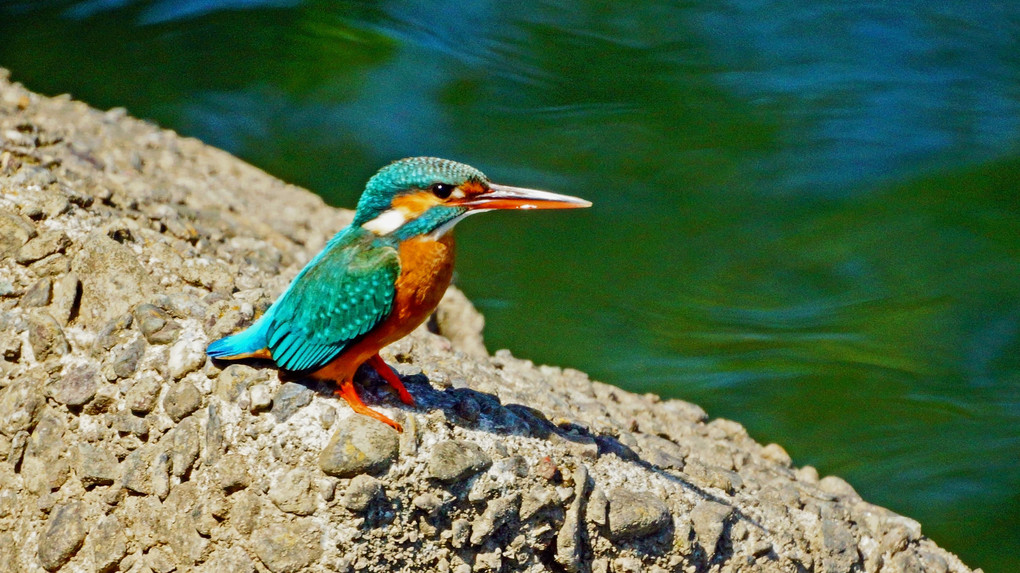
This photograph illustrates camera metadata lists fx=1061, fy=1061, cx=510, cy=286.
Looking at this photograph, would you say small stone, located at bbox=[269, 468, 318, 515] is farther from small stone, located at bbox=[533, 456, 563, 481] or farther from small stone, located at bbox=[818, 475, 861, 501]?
small stone, located at bbox=[818, 475, 861, 501]

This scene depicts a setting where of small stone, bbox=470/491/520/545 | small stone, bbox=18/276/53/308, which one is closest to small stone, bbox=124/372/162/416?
small stone, bbox=18/276/53/308

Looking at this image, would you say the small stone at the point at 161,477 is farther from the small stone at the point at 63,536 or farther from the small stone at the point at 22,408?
Answer: the small stone at the point at 22,408

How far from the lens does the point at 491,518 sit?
9.63 ft

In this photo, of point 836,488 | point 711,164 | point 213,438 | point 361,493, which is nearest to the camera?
point 361,493

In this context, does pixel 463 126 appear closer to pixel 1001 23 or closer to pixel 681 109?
pixel 681 109

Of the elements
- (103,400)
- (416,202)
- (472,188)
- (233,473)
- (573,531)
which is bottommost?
(103,400)

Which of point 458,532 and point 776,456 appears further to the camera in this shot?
point 776,456

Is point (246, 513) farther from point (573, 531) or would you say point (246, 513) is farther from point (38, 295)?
point (38, 295)

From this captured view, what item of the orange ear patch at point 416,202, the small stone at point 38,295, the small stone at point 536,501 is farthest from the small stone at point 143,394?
the small stone at point 536,501

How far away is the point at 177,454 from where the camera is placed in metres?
2.90

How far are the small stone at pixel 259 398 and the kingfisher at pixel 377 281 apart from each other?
3.6 inches

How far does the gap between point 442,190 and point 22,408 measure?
54.8 inches

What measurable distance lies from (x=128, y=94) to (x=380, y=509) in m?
5.86

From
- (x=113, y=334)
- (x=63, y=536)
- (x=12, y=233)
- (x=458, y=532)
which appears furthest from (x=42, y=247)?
(x=458, y=532)
